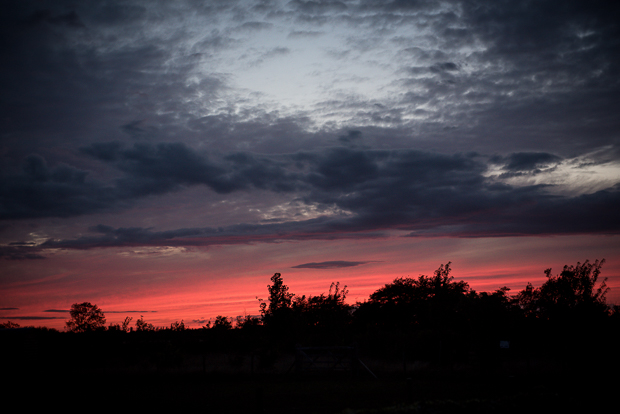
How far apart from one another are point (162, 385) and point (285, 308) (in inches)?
1046

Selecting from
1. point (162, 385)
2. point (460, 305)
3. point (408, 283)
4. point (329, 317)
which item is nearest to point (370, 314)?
point (408, 283)

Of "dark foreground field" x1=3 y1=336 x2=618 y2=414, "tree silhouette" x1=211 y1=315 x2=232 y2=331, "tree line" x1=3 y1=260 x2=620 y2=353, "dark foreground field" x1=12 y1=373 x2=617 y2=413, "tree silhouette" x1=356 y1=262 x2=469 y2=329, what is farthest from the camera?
"tree silhouette" x1=356 y1=262 x2=469 y2=329

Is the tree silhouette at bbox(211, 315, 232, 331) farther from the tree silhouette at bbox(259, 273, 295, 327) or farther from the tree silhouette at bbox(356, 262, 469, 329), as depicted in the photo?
the tree silhouette at bbox(356, 262, 469, 329)

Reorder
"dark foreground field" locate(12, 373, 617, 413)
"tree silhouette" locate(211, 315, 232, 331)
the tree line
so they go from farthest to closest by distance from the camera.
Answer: "tree silhouette" locate(211, 315, 232, 331) → the tree line → "dark foreground field" locate(12, 373, 617, 413)

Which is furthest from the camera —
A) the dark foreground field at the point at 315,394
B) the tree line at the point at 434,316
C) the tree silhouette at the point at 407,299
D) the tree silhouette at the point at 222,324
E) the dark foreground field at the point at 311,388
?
the tree silhouette at the point at 407,299

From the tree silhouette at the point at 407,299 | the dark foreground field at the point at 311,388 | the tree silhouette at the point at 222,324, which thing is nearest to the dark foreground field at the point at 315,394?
the dark foreground field at the point at 311,388

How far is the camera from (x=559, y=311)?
3016cm

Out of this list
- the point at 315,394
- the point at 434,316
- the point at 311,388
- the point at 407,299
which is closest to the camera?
the point at 315,394

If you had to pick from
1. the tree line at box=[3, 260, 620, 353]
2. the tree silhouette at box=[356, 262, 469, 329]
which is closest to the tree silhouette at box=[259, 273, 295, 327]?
the tree line at box=[3, 260, 620, 353]

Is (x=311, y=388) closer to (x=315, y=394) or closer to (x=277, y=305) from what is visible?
(x=315, y=394)

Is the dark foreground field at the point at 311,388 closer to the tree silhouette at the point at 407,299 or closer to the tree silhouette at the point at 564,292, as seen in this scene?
the tree silhouette at the point at 564,292

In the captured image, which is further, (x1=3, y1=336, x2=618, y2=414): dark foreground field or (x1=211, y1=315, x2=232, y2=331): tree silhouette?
(x1=211, y1=315, x2=232, y2=331): tree silhouette

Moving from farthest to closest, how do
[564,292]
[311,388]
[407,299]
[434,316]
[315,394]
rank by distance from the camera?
[407,299], [434,316], [564,292], [311,388], [315,394]

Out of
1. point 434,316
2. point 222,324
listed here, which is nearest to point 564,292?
point 434,316
